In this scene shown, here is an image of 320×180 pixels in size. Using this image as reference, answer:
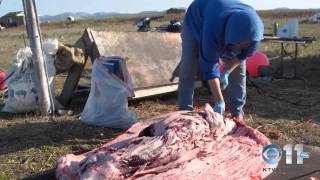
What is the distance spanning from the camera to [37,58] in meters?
5.42

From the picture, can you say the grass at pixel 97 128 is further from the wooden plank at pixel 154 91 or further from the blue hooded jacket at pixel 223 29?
the blue hooded jacket at pixel 223 29

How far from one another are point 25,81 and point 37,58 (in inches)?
17.6

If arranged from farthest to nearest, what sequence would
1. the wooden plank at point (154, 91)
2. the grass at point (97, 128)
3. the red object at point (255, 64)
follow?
the red object at point (255, 64)
the wooden plank at point (154, 91)
the grass at point (97, 128)

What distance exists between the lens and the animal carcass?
10.7 feet

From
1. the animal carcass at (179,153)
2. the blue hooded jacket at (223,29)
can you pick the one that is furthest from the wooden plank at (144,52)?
the animal carcass at (179,153)

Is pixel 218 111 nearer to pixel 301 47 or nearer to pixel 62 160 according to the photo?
pixel 62 160

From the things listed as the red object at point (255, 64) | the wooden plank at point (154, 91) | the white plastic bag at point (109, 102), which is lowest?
the red object at point (255, 64)

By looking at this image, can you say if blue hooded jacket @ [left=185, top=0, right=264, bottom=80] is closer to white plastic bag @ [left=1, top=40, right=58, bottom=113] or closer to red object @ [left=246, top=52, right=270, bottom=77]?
white plastic bag @ [left=1, top=40, right=58, bottom=113]

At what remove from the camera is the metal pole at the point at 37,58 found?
17.5ft

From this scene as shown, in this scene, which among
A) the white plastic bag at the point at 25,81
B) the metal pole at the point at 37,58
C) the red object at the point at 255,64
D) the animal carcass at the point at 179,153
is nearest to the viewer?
the animal carcass at the point at 179,153

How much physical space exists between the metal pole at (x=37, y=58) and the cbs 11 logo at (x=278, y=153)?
256cm

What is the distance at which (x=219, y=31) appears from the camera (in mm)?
3998

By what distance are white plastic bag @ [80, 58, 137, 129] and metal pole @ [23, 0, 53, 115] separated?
0.60m

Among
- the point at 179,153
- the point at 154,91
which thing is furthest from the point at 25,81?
the point at 179,153
